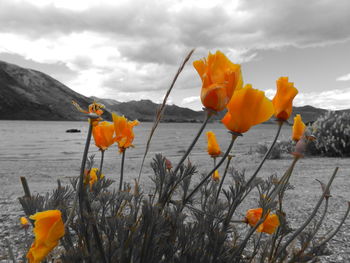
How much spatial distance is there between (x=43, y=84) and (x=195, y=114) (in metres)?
80.9

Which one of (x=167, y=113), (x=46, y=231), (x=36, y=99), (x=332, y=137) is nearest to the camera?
(x=46, y=231)

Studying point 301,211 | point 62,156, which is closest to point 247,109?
point 301,211

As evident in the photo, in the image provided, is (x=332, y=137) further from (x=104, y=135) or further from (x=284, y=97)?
(x=104, y=135)

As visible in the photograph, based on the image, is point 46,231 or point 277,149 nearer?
point 46,231

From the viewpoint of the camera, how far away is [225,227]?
107 cm

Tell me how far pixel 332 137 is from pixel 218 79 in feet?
29.8

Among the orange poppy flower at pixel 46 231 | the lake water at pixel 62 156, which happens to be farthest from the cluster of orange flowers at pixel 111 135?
the orange poppy flower at pixel 46 231

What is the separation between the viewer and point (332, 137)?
29.2ft

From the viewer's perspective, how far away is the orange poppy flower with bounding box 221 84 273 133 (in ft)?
3.26

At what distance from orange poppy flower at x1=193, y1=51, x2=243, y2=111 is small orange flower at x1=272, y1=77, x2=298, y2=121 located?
242 mm

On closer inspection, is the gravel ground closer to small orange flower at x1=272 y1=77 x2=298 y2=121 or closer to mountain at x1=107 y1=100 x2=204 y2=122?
small orange flower at x1=272 y1=77 x2=298 y2=121

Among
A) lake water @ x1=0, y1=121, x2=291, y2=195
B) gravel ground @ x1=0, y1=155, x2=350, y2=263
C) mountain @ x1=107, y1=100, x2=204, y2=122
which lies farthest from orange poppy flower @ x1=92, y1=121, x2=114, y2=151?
mountain @ x1=107, y1=100, x2=204, y2=122

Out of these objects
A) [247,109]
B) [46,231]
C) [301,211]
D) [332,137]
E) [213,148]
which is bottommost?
[301,211]

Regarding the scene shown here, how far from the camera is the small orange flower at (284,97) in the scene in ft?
3.88
